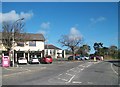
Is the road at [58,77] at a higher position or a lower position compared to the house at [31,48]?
lower

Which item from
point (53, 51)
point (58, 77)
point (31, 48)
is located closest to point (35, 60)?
point (31, 48)

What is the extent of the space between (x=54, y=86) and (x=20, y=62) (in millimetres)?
39333

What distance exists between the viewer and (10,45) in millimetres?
62031

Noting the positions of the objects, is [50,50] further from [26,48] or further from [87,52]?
[26,48]

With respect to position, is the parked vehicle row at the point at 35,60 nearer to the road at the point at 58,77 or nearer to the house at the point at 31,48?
the house at the point at 31,48

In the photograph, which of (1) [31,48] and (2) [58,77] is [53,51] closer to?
(1) [31,48]

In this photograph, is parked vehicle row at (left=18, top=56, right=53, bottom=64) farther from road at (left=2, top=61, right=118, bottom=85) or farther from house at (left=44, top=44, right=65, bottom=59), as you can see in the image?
house at (left=44, top=44, right=65, bottom=59)

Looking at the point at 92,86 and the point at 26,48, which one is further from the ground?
Answer: the point at 26,48

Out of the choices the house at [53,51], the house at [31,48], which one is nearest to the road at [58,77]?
the house at [31,48]

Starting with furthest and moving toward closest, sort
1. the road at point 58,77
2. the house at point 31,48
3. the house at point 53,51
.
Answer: the house at point 53,51 → the house at point 31,48 → the road at point 58,77

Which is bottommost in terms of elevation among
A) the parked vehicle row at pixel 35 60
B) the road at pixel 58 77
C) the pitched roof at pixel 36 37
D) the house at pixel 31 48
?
the road at pixel 58 77

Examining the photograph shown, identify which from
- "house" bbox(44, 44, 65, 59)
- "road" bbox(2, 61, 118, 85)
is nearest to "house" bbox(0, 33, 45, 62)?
"house" bbox(44, 44, 65, 59)

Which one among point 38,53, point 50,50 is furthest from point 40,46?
point 50,50

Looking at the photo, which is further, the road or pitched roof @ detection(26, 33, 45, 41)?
pitched roof @ detection(26, 33, 45, 41)
